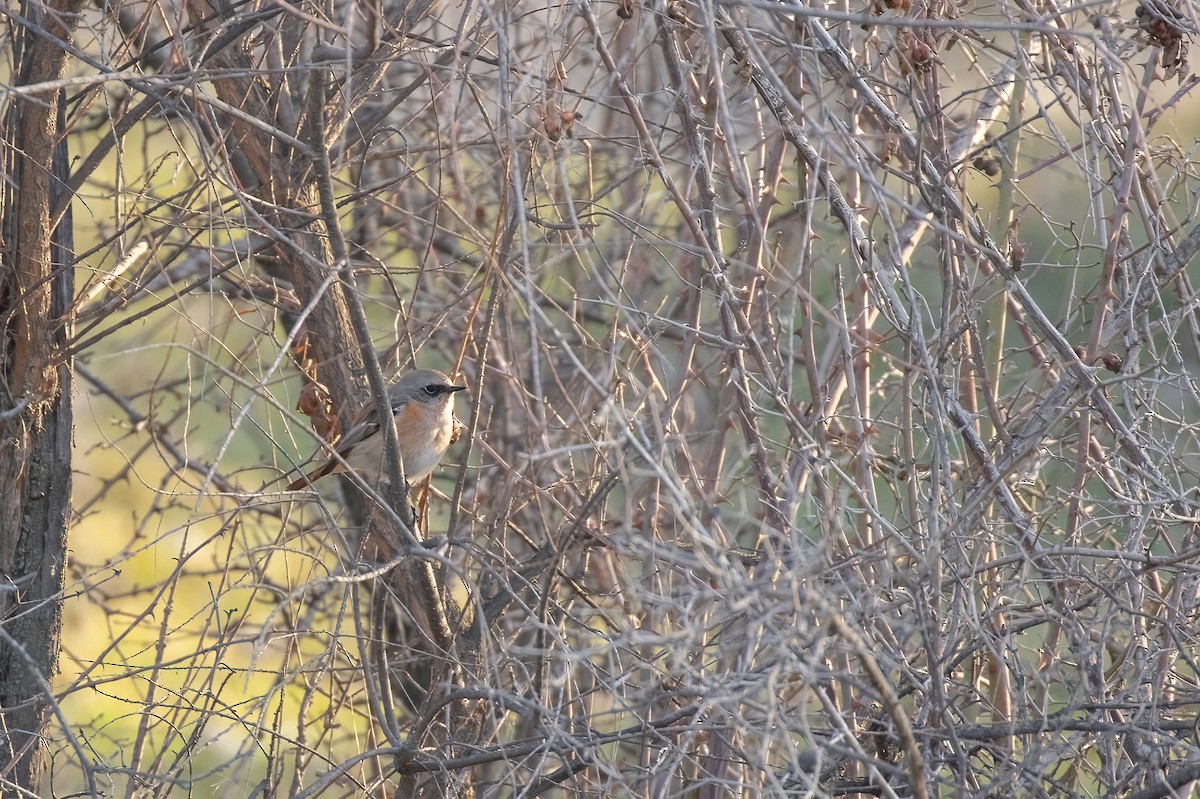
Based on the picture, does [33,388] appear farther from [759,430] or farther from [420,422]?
[759,430]

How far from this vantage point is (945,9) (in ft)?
12.5

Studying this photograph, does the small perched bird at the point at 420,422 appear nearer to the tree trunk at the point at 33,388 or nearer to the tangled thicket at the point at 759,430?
the tangled thicket at the point at 759,430

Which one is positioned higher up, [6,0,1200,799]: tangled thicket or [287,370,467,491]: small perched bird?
[287,370,467,491]: small perched bird

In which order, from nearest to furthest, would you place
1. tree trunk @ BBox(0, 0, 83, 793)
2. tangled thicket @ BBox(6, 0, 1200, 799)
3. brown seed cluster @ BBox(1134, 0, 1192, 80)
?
tangled thicket @ BBox(6, 0, 1200, 799) < brown seed cluster @ BBox(1134, 0, 1192, 80) < tree trunk @ BBox(0, 0, 83, 793)

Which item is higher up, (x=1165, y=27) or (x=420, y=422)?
(x=420, y=422)

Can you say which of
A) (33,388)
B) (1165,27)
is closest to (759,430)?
(1165,27)

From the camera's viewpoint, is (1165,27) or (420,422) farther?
(420,422)

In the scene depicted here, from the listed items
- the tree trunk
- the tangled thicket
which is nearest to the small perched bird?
the tangled thicket

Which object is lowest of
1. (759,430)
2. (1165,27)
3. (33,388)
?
(759,430)

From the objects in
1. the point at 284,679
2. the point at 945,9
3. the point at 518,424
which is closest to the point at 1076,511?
the point at 945,9

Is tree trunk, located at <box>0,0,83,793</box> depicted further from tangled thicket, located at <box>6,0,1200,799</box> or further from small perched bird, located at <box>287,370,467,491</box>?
small perched bird, located at <box>287,370,467,491</box>

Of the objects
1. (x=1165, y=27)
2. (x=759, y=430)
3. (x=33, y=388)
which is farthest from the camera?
(x=33, y=388)

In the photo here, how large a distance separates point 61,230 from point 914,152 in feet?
10.1

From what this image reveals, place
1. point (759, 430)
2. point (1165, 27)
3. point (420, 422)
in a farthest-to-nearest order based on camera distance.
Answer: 1. point (420, 422)
2. point (759, 430)
3. point (1165, 27)
